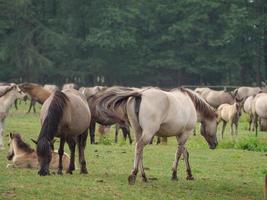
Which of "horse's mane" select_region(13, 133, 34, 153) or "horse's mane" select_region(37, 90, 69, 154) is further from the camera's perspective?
"horse's mane" select_region(13, 133, 34, 153)

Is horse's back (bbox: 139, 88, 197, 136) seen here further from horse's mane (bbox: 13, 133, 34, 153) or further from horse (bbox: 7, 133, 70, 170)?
horse's mane (bbox: 13, 133, 34, 153)

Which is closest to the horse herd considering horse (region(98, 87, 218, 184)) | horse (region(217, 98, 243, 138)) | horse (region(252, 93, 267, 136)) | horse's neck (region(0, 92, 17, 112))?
horse (region(98, 87, 218, 184))

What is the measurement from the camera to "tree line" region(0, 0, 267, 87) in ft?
213

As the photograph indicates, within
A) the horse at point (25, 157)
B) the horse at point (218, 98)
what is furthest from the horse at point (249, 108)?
the horse at point (25, 157)

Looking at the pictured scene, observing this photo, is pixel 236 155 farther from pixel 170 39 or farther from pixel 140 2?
pixel 140 2

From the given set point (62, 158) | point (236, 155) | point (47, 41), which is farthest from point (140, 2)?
point (62, 158)

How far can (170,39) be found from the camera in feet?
216

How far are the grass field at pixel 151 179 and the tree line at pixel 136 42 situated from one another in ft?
148

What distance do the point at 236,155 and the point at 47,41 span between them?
4823 cm

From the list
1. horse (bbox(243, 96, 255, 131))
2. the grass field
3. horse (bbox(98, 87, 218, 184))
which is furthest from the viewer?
horse (bbox(243, 96, 255, 131))

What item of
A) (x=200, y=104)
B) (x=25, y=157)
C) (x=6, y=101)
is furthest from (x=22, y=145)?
(x=6, y=101)

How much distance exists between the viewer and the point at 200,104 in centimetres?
1453

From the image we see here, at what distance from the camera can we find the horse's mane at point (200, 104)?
14217 millimetres

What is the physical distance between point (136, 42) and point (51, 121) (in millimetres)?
54612
